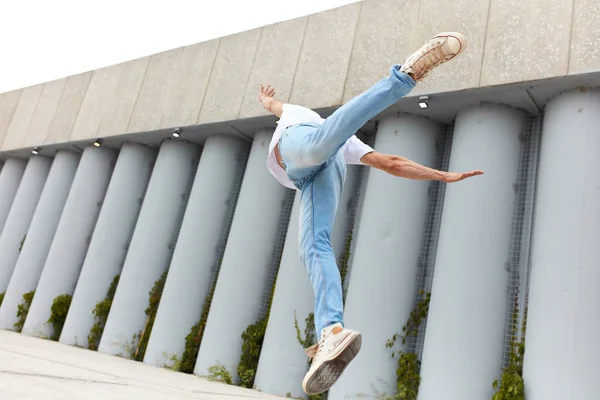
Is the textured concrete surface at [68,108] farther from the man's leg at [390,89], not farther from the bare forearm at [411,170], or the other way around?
the man's leg at [390,89]

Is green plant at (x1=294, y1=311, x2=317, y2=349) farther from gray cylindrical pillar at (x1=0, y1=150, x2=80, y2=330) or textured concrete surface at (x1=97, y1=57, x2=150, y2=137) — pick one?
gray cylindrical pillar at (x1=0, y1=150, x2=80, y2=330)

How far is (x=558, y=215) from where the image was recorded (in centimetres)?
492

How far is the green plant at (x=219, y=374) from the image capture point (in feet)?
21.4

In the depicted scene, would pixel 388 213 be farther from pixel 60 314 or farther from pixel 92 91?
pixel 92 91

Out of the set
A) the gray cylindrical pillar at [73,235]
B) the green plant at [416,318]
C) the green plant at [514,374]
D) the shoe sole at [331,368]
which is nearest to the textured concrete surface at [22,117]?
the gray cylindrical pillar at [73,235]

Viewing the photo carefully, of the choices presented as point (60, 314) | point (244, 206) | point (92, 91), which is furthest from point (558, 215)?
point (92, 91)

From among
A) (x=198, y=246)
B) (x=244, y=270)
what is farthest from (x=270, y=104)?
(x=198, y=246)

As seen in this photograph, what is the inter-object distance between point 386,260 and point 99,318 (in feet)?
17.0

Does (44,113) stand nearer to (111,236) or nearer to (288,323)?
(111,236)

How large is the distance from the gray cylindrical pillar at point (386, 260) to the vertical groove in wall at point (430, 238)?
178mm

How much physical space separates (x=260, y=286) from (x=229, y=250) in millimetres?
672

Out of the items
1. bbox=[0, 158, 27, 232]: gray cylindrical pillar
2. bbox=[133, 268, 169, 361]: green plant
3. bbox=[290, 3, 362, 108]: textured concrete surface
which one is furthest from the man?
bbox=[0, 158, 27, 232]: gray cylindrical pillar

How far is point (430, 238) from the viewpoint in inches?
240

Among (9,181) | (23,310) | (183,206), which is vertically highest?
(9,181)
